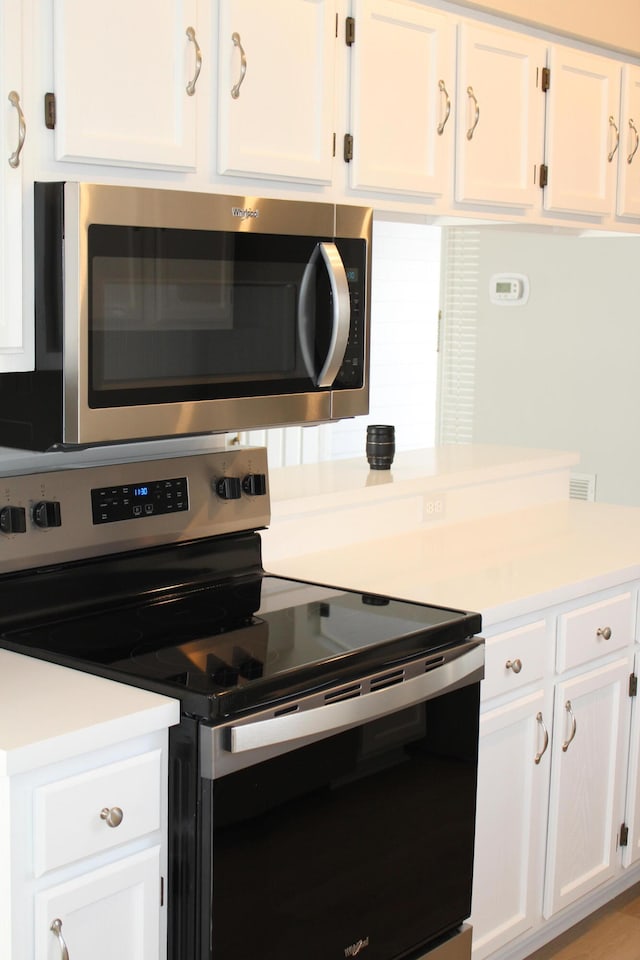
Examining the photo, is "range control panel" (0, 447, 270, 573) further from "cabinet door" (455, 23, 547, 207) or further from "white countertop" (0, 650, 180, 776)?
"cabinet door" (455, 23, 547, 207)

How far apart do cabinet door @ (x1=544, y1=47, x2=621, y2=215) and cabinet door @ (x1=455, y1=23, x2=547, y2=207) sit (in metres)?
0.05

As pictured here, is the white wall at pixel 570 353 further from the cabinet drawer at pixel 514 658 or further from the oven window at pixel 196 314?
the oven window at pixel 196 314

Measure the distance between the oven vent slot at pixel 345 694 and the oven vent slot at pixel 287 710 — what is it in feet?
0.23

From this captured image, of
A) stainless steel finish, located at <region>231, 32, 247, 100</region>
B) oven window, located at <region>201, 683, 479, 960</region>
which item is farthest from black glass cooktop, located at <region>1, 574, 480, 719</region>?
stainless steel finish, located at <region>231, 32, 247, 100</region>

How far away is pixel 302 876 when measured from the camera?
1938mm

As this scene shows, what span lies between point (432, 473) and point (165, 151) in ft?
4.57

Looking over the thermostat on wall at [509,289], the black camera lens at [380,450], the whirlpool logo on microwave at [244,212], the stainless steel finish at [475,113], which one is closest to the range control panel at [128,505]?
the whirlpool logo on microwave at [244,212]

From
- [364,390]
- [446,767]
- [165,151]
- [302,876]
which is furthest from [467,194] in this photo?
[302,876]

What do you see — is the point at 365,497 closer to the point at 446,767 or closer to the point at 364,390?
the point at 364,390

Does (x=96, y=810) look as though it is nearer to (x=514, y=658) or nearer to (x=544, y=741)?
(x=514, y=658)

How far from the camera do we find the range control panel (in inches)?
82.9

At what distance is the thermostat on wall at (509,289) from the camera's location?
5.28 meters

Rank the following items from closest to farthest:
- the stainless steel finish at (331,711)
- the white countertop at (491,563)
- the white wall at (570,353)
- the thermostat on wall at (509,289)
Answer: the stainless steel finish at (331,711) → the white countertop at (491,563) → the white wall at (570,353) → the thermostat on wall at (509,289)

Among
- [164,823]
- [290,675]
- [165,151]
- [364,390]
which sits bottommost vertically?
[164,823]
